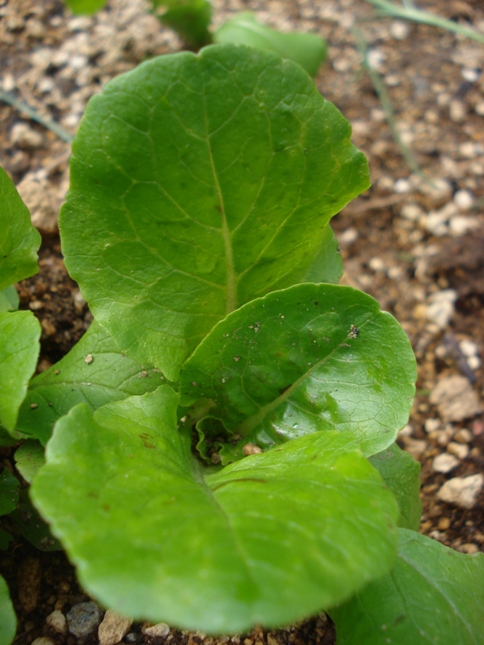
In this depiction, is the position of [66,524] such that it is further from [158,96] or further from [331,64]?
[331,64]

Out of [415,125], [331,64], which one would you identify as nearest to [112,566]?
[415,125]

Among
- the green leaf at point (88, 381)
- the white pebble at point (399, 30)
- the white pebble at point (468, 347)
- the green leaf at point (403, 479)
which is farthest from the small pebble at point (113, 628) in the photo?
the white pebble at point (399, 30)

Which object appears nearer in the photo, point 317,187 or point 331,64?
point 317,187

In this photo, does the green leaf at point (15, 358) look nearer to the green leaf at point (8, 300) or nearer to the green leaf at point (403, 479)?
the green leaf at point (8, 300)

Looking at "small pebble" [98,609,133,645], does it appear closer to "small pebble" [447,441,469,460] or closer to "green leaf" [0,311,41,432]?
"green leaf" [0,311,41,432]

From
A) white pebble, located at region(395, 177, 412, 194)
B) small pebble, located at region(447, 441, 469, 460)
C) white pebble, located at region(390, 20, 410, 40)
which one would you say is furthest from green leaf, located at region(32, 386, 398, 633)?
white pebble, located at region(390, 20, 410, 40)

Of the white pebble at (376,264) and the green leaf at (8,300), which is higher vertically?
the green leaf at (8,300)
